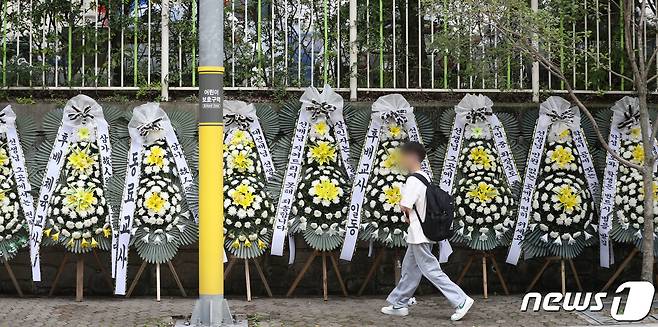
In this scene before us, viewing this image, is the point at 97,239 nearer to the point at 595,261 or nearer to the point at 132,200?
the point at 132,200

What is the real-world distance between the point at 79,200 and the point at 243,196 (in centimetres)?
169

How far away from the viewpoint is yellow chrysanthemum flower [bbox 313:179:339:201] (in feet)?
28.2

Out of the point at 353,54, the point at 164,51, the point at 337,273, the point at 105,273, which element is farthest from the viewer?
the point at 353,54

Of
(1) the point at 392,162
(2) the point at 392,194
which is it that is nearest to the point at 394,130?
(1) the point at 392,162

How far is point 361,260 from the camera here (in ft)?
29.9

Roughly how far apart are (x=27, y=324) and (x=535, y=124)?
18.7 feet

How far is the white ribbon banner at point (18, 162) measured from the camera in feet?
28.0

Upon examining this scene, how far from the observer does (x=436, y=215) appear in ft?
24.7

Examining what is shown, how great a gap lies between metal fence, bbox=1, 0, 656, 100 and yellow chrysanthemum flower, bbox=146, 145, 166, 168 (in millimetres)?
1042

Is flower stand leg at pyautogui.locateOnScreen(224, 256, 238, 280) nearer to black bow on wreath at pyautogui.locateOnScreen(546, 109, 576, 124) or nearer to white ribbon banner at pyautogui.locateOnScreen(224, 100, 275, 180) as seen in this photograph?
white ribbon banner at pyautogui.locateOnScreen(224, 100, 275, 180)

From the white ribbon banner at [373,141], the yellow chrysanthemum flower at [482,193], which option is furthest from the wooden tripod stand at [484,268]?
the white ribbon banner at [373,141]

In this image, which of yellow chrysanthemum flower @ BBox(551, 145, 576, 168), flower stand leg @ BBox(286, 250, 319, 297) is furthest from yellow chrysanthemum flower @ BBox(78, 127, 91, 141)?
yellow chrysanthemum flower @ BBox(551, 145, 576, 168)

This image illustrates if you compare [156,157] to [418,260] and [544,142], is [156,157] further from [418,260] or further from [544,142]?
[544,142]

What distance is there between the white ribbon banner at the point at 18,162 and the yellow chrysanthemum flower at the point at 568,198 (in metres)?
5.62
